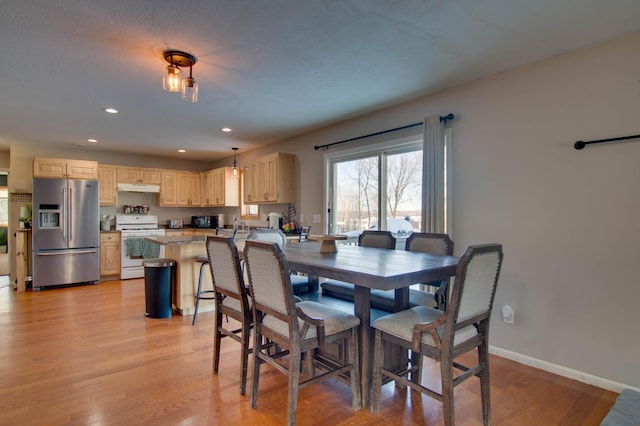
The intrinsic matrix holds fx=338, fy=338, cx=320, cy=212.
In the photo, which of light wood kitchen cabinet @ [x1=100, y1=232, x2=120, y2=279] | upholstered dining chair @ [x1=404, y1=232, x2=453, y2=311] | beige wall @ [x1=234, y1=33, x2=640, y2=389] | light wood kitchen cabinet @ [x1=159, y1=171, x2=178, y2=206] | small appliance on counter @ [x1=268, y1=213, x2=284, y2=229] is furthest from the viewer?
light wood kitchen cabinet @ [x1=159, y1=171, x2=178, y2=206]

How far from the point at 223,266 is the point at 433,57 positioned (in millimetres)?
2207

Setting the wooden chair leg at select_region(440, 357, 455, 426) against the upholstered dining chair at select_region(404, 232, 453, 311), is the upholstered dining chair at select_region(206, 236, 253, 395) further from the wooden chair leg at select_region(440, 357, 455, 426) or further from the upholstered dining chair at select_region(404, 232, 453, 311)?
the upholstered dining chair at select_region(404, 232, 453, 311)

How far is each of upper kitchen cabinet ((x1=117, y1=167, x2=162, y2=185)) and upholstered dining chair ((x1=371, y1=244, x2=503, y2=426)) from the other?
6.27m

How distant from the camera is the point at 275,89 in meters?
3.29

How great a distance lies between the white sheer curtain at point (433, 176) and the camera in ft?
10.6

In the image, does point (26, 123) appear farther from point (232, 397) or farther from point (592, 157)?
point (592, 157)

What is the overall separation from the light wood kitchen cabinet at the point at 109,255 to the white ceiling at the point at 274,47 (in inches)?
105

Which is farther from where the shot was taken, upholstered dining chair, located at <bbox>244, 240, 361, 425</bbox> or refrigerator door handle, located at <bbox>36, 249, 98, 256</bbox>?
refrigerator door handle, located at <bbox>36, 249, 98, 256</bbox>

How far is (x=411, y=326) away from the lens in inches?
71.6

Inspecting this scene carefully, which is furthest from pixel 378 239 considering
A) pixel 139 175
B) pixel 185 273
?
pixel 139 175

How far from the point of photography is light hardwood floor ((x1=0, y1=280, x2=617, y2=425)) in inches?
78.2

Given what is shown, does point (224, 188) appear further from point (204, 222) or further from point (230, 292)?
point (230, 292)

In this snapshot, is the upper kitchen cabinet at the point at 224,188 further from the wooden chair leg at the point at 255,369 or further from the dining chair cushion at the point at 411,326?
the dining chair cushion at the point at 411,326

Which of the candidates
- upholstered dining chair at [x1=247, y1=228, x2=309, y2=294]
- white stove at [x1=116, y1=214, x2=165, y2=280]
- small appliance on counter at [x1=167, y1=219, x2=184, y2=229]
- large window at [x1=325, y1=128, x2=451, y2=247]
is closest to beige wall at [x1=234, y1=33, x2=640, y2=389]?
large window at [x1=325, y1=128, x2=451, y2=247]
